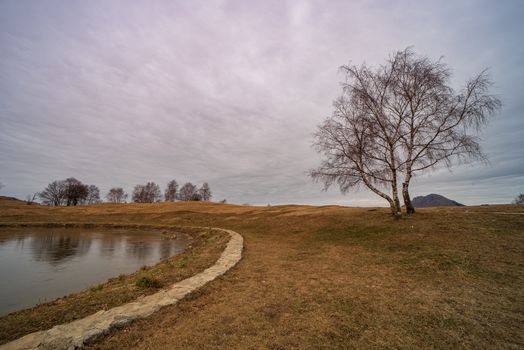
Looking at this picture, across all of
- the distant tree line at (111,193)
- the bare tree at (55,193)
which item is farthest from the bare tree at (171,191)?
the bare tree at (55,193)

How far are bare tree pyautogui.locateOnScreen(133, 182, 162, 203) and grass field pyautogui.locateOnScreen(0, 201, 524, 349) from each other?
12504cm

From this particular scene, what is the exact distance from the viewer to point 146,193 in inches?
5022

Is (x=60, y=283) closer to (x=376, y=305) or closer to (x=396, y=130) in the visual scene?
(x=376, y=305)

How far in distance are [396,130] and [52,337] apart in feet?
69.1

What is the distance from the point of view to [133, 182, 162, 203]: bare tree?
127062 millimetres

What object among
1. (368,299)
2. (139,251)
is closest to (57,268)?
(139,251)

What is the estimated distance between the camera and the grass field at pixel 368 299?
17.0 ft

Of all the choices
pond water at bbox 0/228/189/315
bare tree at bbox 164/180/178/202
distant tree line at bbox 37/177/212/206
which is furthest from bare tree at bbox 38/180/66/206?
pond water at bbox 0/228/189/315

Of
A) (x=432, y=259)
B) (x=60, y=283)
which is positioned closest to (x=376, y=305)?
(x=432, y=259)

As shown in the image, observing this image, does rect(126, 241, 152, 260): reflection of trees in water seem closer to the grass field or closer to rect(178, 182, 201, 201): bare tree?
the grass field

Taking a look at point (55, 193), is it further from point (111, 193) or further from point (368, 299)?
point (368, 299)

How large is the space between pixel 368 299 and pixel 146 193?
13455cm

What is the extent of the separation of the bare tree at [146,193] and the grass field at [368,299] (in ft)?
410

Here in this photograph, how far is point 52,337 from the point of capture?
4922 mm
